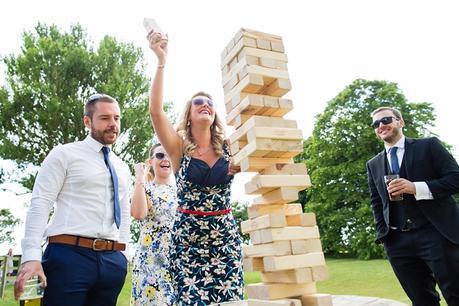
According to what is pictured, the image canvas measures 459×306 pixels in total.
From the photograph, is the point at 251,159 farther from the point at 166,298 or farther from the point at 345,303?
the point at 166,298

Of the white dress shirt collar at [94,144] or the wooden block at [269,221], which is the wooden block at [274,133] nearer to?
the wooden block at [269,221]

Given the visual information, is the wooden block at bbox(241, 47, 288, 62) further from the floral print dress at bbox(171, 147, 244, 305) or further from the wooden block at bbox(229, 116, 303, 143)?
the floral print dress at bbox(171, 147, 244, 305)

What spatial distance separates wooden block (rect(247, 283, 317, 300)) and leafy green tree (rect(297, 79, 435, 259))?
72.4ft

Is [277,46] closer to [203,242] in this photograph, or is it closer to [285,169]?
[285,169]

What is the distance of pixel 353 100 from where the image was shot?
25203 mm

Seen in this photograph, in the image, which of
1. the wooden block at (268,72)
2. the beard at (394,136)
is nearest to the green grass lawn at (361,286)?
the beard at (394,136)

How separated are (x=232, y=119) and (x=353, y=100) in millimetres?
24407

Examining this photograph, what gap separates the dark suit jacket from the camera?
12.0 feet

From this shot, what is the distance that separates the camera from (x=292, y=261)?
1.95 m

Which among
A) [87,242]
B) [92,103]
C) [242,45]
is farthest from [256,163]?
[92,103]

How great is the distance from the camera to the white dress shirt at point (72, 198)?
2.89m

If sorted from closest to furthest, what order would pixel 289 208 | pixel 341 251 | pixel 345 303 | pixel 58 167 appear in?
pixel 289 208 → pixel 345 303 → pixel 58 167 → pixel 341 251

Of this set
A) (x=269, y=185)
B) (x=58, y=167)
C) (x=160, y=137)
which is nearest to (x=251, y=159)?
(x=269, y=185)

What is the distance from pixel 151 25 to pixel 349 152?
76.1ft
